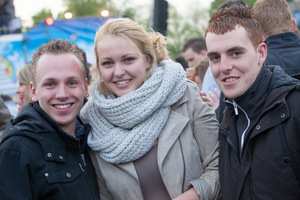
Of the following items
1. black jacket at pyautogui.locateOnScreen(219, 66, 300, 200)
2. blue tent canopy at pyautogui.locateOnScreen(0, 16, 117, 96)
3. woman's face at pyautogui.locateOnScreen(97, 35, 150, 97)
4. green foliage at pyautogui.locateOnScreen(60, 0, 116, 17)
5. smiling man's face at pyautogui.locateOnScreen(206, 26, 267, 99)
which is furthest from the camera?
green foliage at pyautogui.locateOnScreen(60, 0, 116, 17)

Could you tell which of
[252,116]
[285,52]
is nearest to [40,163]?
[252,116]

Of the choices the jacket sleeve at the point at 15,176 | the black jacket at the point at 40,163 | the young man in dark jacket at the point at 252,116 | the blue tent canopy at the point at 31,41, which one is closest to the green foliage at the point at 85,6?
the blue tent canopy at the point at 31,41

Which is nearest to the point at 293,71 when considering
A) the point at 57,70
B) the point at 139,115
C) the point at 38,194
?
the point at 139,115

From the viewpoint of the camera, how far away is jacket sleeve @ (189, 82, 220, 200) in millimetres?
2389

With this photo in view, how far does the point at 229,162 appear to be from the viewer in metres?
2.16

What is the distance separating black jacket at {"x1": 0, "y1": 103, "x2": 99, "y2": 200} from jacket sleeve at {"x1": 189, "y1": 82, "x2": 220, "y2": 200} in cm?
76

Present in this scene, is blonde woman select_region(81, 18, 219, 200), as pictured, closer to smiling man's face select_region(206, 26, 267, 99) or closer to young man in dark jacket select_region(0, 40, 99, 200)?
young man in dark jacket select_region(0, 40, 99, 200)

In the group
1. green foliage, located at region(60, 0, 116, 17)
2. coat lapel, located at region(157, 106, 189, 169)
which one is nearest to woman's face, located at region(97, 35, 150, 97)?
coat lapel, located at region(157, 106, 189, 169)

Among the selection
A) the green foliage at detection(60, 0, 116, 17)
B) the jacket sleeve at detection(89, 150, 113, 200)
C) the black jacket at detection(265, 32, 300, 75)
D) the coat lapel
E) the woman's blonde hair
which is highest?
the green foliage at detection(60, 0, 116, 17)

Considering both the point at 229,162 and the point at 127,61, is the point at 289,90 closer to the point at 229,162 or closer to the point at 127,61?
the point at 229,162

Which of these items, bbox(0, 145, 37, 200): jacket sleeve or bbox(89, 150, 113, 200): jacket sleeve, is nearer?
bbox(0, 145, 37, 200): jacket sleeve

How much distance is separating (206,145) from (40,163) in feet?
3.73

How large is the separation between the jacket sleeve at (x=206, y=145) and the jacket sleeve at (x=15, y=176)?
107cm

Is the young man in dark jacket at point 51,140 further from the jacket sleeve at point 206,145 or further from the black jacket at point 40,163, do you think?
the jacket sleeve at point 206,145
